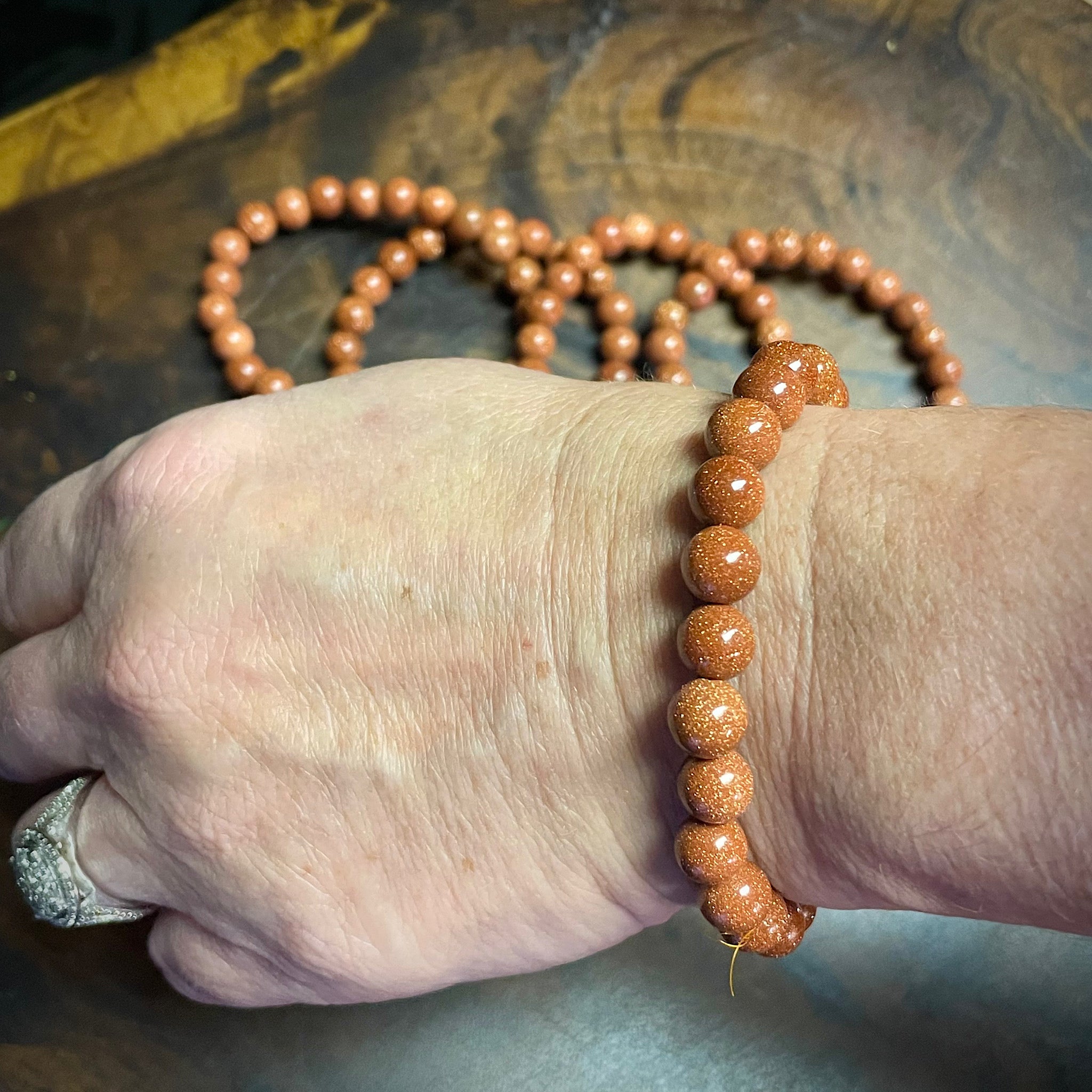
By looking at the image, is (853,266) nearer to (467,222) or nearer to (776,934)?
(467,222)

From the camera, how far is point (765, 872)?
57cm

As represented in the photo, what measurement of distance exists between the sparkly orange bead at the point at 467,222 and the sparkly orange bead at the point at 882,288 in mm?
345

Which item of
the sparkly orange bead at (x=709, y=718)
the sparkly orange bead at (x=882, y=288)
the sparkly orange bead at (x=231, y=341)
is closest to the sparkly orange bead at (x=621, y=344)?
the sparkly orange bead at (x=882, y=288)

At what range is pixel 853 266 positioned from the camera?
86 centimetres

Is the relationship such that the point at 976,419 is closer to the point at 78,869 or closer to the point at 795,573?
the point at 795,573

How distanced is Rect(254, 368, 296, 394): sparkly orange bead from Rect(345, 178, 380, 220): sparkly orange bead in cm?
17

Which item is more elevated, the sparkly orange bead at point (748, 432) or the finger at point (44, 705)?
the sparkly orange bead at point (748, 432)

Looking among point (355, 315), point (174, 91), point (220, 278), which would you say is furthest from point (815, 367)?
point (174, 91)

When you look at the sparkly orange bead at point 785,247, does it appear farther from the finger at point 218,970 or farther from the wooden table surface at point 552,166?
the finger at point 218,970

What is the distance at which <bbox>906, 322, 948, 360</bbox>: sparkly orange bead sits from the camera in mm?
851

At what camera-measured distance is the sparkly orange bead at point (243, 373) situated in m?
0.83

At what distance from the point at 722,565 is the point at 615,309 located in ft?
1.46

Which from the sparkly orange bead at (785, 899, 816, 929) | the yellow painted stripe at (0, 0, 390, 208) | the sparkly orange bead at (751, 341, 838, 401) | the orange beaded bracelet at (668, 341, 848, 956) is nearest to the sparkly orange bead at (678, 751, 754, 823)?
the orange beaded bracelet at (668, 341, 848, 956)

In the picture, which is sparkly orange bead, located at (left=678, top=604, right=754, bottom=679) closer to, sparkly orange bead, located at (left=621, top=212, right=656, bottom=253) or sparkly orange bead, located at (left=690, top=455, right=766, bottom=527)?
sparkly orange bead, located at (left=690, top=455, right=766, bottom=527)
